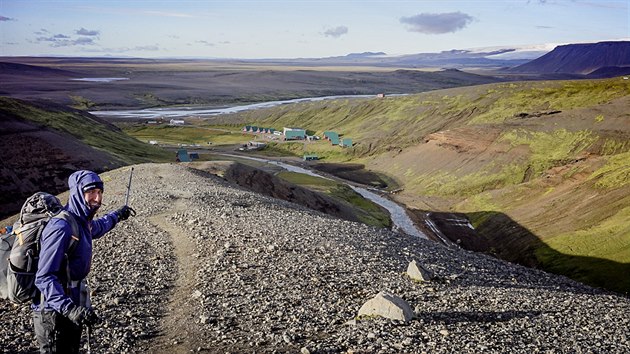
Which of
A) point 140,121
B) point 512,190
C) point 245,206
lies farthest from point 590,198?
point 140,121

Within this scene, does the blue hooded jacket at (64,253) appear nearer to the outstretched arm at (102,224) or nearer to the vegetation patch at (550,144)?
the outstretched arm at (102,224)

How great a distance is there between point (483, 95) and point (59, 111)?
10545 centimetres

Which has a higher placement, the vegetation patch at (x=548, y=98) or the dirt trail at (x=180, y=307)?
the vegetation patch at (x=548, y=98)

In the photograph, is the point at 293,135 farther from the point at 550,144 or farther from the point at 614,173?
the point at 614,173

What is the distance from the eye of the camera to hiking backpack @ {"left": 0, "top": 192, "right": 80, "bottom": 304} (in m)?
8.78

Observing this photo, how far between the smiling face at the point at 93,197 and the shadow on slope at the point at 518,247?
45.3 m

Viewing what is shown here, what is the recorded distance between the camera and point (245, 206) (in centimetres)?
3606

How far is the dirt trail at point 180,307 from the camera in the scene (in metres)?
14.1

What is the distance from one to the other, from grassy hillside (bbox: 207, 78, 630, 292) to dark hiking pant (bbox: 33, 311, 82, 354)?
46466 millimetres

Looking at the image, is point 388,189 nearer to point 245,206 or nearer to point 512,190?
point 512,190

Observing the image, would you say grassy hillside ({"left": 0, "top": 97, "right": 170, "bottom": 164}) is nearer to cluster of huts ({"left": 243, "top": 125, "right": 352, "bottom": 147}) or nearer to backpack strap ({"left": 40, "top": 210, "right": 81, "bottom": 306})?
cluster of huts ({"left": 243, "top": 125, "right": 352, "bottom": 147})

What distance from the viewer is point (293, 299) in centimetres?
Answer: 1806

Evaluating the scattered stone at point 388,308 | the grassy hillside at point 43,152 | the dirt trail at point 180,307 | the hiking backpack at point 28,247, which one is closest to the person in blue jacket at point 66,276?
the hiking backpack at point 28,247

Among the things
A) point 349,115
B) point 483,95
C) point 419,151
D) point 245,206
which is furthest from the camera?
point 349,115
